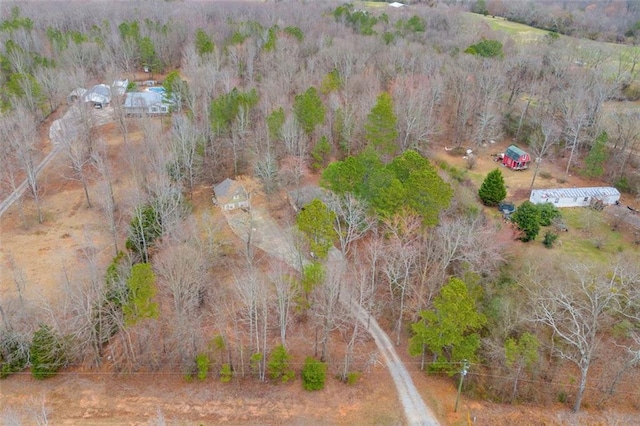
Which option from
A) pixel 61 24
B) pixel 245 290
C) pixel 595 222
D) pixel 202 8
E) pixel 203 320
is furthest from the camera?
pixel 202 8

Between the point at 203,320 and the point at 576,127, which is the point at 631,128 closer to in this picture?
the point at 576,127

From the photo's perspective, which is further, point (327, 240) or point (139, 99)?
point (139, 99)

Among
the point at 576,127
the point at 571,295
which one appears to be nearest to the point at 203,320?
the point at 571,295

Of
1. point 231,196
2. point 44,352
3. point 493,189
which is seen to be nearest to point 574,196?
point 493,189

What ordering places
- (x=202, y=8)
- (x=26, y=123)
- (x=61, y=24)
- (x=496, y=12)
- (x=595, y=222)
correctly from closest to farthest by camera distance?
1. (x=595, y=222)
2. (x=26, y=123)
3. (x=61, y=24)
4. (x=202, y=8)
5. (x=496, y=12)

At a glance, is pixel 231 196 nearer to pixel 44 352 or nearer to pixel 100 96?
pixel 44 352
